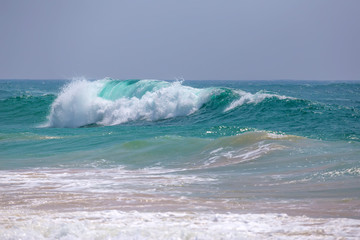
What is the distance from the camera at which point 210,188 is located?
23.5 feet

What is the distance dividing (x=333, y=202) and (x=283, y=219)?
115 centimetres

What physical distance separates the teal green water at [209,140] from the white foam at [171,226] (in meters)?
1.47

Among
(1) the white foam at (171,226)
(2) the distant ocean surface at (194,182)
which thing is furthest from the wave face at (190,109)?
(1) the white foam at (171,226)

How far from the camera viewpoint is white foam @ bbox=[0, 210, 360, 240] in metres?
4.48

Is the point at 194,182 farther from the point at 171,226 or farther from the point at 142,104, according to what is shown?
the point at 142,104

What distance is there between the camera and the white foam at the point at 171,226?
14.7ft

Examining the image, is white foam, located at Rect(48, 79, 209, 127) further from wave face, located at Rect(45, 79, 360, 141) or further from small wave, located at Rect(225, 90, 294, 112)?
small wave, located at Rect(225, 90, 294, 112)

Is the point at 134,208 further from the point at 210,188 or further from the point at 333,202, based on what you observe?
the point at 333,202

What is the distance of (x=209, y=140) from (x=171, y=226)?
8267 millimetres

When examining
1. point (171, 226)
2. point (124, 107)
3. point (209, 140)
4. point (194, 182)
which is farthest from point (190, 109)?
point (171, 226)

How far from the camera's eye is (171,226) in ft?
15.7

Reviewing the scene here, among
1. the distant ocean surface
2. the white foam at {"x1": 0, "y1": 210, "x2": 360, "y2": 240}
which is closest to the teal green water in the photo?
the distant ocean surface

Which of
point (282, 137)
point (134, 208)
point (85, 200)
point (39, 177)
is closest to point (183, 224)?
point (134, 208)

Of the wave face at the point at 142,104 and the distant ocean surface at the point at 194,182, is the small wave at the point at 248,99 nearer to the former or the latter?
the wave face at the point at 142,104
